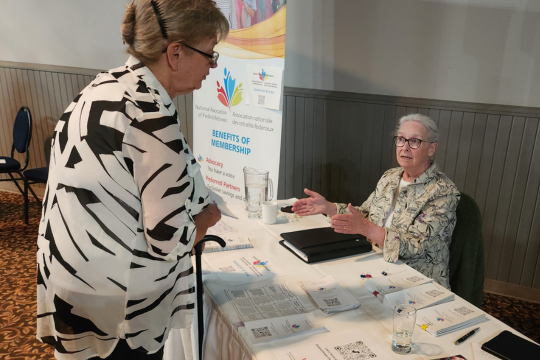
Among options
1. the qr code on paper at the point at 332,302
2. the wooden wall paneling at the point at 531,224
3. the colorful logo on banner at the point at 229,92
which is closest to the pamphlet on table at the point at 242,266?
the qr code on paper at the point at 332,302

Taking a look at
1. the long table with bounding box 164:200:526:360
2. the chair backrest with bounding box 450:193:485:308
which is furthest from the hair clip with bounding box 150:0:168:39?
the chair backrest with bounding box 450:193:485:308

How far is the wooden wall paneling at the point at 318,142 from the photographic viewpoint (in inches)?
136

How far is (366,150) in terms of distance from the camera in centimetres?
331

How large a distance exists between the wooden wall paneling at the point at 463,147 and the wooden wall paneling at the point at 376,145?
0.53m

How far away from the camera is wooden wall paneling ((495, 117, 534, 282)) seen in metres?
2.74

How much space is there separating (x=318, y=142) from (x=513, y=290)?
1.79 m

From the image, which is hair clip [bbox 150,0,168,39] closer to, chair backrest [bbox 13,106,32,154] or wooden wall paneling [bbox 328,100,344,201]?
wooden wall paneling [bbox 328,100,344,201]

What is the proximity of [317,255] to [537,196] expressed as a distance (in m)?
1.93

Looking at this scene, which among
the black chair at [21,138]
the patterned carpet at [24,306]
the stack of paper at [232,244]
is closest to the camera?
the stack of paper at [232,244]

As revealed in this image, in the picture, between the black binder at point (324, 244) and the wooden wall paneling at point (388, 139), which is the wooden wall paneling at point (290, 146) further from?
the black binder at point (324, 244)

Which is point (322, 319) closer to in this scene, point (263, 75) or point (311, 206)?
point (311, 206)

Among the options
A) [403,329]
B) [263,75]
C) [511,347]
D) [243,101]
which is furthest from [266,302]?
[243,101]

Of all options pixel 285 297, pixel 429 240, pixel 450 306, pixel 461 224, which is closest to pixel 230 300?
pixel 285 297

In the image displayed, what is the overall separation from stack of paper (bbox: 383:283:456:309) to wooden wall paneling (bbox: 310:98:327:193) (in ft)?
7.16
